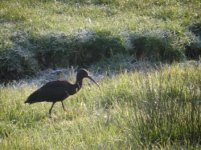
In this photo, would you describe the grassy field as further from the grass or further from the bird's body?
the bird's body

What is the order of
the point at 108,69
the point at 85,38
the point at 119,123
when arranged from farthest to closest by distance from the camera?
the point at 85,38
the point at 108,69
the point at 119,123

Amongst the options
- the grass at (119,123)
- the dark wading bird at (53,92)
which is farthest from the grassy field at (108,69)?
the dark wading bird at (53,92)

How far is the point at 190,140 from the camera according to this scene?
6.06m

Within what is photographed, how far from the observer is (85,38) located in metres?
12.3

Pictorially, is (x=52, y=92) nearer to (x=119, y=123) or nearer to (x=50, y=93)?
(x=50, y=93)

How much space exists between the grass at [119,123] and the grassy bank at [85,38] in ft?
11.2

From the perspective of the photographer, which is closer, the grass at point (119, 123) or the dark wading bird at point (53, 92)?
the grass at point (119, 123)

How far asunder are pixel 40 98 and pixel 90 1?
8143mm

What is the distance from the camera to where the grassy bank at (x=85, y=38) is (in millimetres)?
11953

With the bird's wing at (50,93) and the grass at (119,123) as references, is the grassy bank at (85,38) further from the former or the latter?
the bird's wing at (50,93)

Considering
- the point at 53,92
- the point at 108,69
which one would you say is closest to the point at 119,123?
the point at 53,92

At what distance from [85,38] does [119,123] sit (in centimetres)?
586

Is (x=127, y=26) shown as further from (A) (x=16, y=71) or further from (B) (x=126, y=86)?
(B) (x=126, y=86)

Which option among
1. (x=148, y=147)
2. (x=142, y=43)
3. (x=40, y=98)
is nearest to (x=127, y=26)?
(x=142, y=43)
